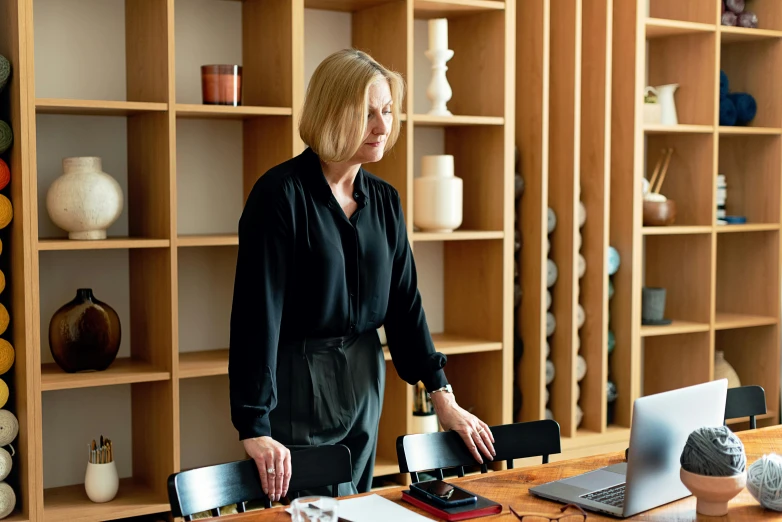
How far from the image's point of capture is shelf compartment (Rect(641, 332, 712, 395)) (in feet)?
13.8

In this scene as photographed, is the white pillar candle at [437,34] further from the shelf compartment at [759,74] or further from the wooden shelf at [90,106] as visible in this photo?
the shelf compartment at [759,74]

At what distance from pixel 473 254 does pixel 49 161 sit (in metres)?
1.58

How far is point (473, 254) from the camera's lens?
12.4 ft

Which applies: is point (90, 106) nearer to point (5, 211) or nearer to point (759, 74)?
point (5, 211)

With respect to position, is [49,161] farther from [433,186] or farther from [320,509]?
[320,509]

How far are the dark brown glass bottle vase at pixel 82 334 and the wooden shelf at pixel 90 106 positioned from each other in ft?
1.83

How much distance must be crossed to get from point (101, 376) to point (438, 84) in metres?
1.54

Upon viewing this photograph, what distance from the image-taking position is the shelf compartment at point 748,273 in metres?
4.34

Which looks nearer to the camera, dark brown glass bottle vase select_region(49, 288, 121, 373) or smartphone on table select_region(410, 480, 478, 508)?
smartphone on table select_region(410, 480, 478, 508)

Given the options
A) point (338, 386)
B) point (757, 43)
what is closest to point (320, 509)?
point (338, 386)

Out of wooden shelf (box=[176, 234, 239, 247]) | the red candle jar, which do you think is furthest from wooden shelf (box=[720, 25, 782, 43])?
wooden shelf (box=[176, 234, 239, 247])

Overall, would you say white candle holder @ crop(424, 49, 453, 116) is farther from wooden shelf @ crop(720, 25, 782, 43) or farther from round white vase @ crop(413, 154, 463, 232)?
wooden shelf @ crop(720, 25, 782, 43)

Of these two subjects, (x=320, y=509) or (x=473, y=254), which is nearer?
(x=320, y=509)

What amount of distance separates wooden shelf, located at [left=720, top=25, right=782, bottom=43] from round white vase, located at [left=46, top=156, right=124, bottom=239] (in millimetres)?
2609
